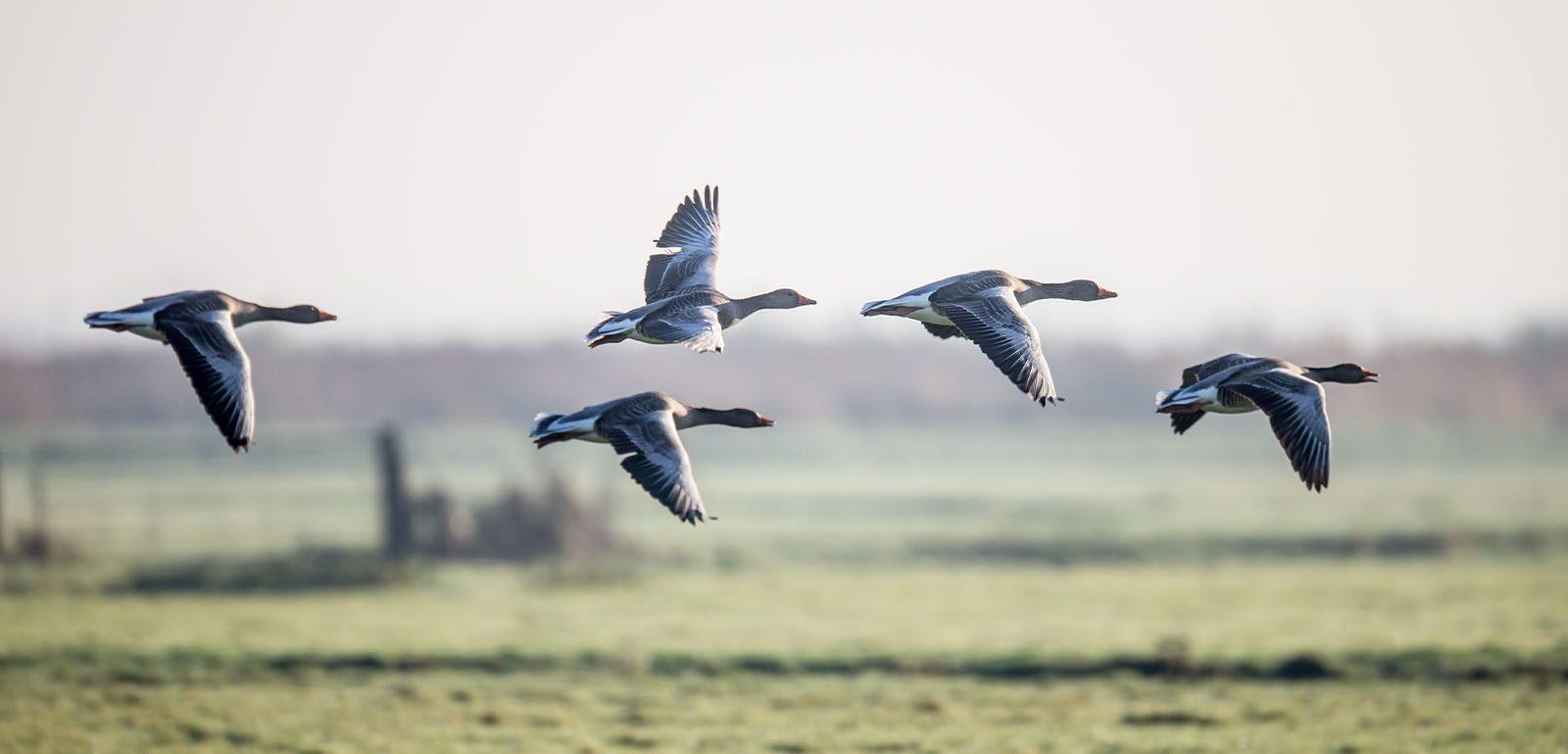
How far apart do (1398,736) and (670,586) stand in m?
19.9

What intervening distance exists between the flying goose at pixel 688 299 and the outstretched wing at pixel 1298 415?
12.8 feet

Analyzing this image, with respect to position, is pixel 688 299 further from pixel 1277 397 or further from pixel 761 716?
pixel 761 716

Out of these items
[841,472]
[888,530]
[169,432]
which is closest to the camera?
[888,530]

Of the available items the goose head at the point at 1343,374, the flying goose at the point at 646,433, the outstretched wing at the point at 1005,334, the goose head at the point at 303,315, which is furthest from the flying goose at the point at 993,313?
the goose head at the point at 303,315

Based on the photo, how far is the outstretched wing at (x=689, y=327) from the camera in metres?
12.2

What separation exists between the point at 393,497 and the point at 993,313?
3120 centimetres

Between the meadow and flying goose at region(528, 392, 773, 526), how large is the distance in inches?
394

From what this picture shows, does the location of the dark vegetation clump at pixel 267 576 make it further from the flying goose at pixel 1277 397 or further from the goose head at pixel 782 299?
the flying goose at pixel 1277 397

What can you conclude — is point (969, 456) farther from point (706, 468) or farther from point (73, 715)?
point (73, 715)

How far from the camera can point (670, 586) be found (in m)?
38.7

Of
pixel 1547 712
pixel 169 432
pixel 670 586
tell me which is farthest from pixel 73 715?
pixel 169 432

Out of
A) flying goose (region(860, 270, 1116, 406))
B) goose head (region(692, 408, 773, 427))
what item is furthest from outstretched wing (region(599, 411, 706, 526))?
flying goose (region(860, 270, 1116, 406))

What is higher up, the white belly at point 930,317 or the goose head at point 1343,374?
the white belly at point 930,317

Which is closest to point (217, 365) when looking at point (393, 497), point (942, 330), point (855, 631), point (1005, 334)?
point (1005, 334)
